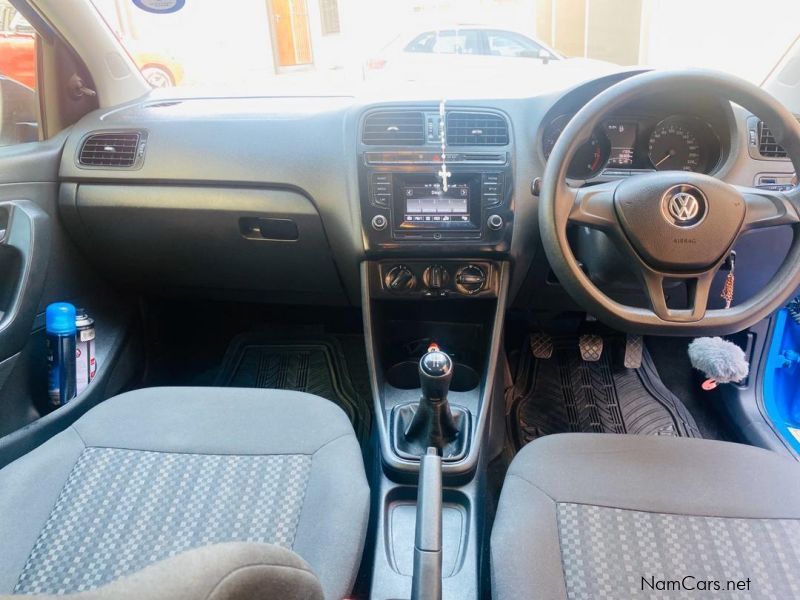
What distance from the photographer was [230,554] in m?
0.47

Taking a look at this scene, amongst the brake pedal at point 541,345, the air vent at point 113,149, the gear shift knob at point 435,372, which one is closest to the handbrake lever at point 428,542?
the gear shift knob at point 435,372

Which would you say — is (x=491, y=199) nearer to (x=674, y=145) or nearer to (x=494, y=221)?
(x=494, y=221)

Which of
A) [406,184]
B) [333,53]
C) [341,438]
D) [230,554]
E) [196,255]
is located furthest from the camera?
[333,53]

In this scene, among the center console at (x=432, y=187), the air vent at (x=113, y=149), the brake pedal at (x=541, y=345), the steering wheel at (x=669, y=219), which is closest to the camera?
the steering wheel at (x=669, y=219)

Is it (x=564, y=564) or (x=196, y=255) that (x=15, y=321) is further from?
(x=564, y=564)

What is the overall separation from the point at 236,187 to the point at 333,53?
0.56m

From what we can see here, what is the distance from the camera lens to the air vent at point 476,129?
1.30 meters

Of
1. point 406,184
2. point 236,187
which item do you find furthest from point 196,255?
point 406,184

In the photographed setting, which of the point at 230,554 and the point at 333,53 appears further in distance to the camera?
the point at 333,53

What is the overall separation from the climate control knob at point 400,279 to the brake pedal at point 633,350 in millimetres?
777

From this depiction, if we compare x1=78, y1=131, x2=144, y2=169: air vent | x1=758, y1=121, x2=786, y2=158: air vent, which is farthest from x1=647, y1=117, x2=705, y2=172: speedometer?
x1=78, y1=131, x2=144, y2=169: air vent

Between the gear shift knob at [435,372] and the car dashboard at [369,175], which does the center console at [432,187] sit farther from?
the gear shift knob at [435,372]

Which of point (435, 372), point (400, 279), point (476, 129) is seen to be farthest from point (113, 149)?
point (435, 372)

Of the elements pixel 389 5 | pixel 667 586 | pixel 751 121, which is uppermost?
pixel 389 5
